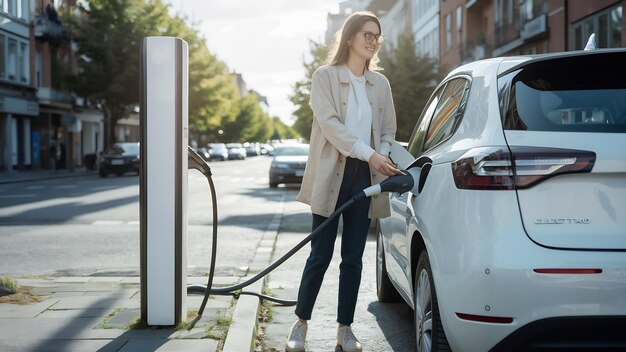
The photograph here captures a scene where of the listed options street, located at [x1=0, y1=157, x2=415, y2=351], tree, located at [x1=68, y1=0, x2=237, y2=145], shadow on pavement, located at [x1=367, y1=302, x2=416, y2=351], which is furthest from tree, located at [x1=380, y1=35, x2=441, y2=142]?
shadow on pavement, located at [x1=367, y1=302, x2=416, y2=351]

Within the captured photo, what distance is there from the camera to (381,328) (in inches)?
217

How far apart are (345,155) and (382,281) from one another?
196cm

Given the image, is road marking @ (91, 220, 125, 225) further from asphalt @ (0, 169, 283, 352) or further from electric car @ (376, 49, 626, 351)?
electric car @ (376, 49, 626, 351)

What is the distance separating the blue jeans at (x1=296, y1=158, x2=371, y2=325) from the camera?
15.3 ft

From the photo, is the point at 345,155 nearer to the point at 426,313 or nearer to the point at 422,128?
the point at 422,128

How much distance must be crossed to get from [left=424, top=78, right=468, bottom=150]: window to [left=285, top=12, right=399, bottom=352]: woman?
0.28 metres

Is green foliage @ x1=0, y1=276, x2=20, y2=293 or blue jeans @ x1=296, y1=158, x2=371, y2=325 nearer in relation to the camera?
blue jeans @ x1=296, y1=158, x2=371, y2=325

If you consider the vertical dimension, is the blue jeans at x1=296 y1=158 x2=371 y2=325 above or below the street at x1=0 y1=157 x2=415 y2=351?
above

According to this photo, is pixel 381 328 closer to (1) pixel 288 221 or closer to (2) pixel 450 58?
(1) pixel 288 221

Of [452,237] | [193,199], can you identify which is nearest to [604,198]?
[452,237]

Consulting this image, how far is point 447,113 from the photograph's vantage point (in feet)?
14.0

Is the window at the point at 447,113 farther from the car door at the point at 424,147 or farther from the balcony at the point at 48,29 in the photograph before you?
the balcony at the point at 48,29

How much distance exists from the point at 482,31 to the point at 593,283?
39.0 metres

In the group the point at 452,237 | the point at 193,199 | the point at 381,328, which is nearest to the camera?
the point at 452,237
